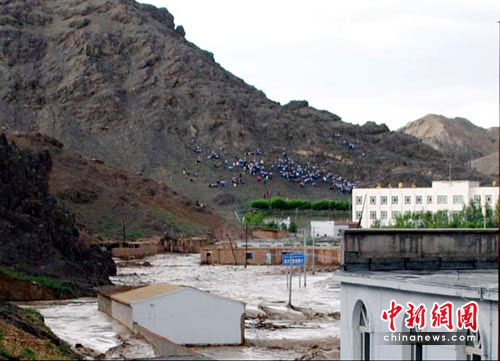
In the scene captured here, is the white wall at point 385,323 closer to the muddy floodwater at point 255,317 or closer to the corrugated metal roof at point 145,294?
the muddy floodwater at point 255,317

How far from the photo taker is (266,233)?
127 metres

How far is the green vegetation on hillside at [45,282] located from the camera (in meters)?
55.3

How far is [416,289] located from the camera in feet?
52.6

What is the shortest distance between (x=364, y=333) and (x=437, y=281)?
5.63ft

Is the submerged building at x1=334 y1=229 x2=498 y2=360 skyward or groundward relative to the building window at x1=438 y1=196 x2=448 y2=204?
groundward

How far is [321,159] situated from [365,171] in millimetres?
8410

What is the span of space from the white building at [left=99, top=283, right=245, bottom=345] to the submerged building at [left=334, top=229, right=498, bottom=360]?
17.8 meters

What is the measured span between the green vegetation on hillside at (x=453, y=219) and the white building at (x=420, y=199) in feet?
9.92

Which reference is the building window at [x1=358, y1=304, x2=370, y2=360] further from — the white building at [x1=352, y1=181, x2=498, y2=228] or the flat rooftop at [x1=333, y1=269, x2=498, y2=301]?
the white building at [x1=352, y1=181, x2=498, y2=228]

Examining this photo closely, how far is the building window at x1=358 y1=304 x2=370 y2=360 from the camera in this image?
57.1 feet

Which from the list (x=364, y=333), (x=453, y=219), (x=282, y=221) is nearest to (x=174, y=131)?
(x=282, y=221)

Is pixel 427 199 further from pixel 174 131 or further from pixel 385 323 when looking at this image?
pixel 385 323

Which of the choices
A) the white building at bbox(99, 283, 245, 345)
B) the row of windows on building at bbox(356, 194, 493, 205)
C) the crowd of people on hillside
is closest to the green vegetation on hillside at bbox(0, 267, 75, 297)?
the white building at bbox(99, 283, 245, 345)

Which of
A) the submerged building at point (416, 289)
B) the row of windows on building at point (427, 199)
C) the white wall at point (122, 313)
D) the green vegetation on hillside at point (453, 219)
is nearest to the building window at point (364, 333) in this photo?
the submerged building at point (416, 289)
